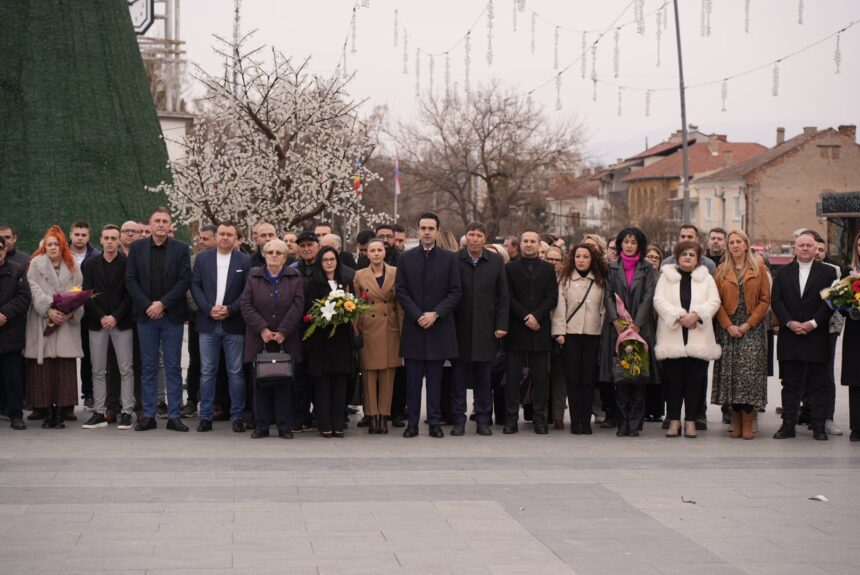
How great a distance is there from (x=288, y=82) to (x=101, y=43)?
637 centimetres

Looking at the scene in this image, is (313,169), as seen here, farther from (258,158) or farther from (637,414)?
(637,414)

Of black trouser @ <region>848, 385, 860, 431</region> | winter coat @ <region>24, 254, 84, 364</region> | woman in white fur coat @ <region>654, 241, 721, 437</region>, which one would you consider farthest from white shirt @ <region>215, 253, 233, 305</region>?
black trouser @ <region>848, 385, 860, 431</region>

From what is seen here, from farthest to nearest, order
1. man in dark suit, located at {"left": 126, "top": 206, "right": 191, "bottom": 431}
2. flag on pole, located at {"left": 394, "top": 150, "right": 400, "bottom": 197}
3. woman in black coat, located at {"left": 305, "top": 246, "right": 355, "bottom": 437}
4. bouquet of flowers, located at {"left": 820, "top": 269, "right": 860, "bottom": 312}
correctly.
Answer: flag on pole, located at {"left": 394, "top": 150, "right": 400, "bottom": 197}
man in dark suit, located at {"left": 126, "top": 206, "right": 191, "bottom": 431}
woman in black coat, located at {"left": 305, "top": 246, "right": 355, "bottom": 437}
bouquet of flowers, located at {"left": 820, "top": 269, "right": 860, "bottom": 312}

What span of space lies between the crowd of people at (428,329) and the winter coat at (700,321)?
0.05 ft

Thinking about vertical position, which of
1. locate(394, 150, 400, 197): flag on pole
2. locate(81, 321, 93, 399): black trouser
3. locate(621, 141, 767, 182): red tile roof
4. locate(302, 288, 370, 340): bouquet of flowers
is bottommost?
locate(81, 321, 93, 399): black trouser

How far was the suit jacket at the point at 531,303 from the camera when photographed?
44.2ft

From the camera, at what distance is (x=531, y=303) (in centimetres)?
1354

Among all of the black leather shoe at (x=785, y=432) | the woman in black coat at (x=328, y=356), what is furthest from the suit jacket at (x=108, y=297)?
the black leather shoe at (x=785, y=432)

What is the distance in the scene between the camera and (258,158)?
19484mm

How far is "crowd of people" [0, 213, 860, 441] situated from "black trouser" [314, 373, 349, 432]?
17mm

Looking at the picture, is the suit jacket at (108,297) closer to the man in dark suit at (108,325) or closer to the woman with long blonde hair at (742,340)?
the man in dark suit at (108,325)

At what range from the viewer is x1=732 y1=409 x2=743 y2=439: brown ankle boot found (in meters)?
13.4

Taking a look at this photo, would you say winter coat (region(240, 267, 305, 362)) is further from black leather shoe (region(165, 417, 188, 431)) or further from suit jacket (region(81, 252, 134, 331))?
suit jacket (region(81, 252, 134, 331))

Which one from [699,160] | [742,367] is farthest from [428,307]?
[699,160]
